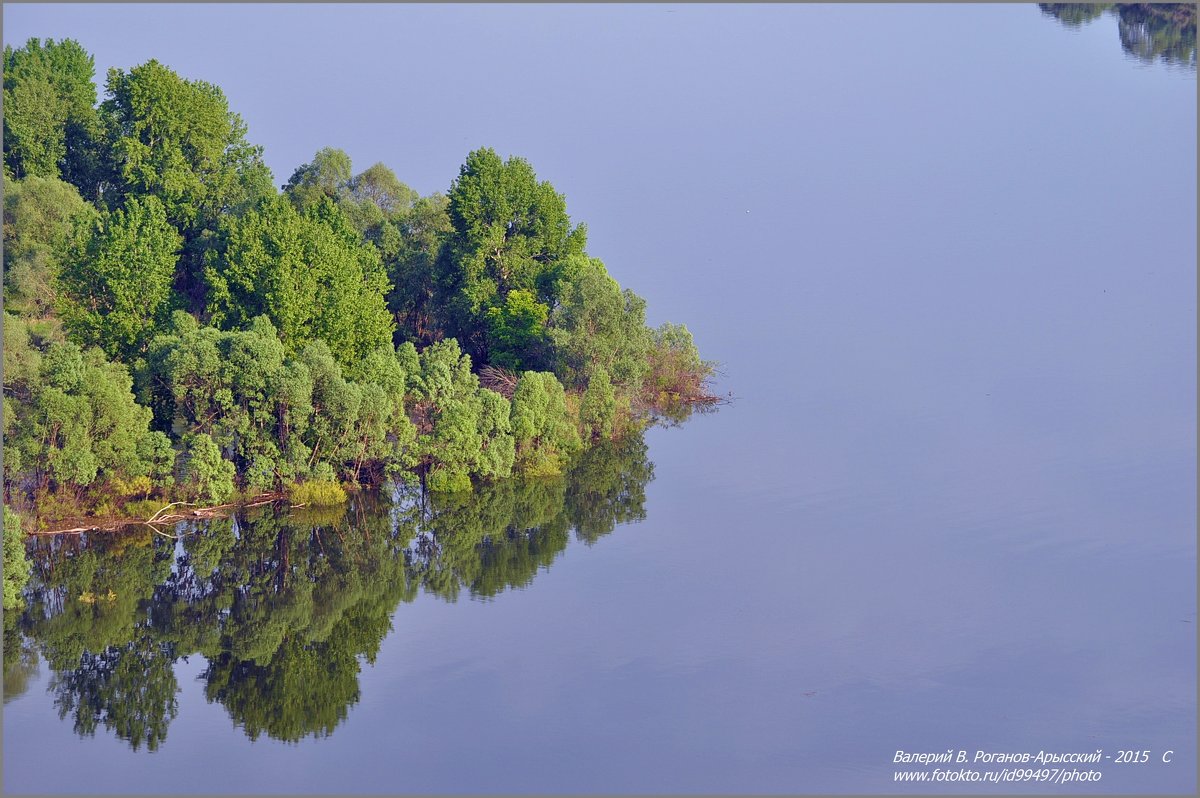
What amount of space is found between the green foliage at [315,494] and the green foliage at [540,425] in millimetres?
6070

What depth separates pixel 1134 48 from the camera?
9269 centimetres

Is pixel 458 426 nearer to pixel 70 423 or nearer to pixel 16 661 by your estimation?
pixel 70 423

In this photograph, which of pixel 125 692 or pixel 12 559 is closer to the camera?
pixel 125 692

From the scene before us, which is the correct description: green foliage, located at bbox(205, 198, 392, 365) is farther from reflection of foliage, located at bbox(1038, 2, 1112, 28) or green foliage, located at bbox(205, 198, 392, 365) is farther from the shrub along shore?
reflection of foliage, located at bbox(1038, 2, 1112, 28)

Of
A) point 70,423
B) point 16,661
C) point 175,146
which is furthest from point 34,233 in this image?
point 16,661

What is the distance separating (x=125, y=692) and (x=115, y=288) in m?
17.6

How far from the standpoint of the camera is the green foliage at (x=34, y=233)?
59.5m

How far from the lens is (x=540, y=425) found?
51594 millimetres

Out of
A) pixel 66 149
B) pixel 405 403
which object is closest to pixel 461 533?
pixel 405 403

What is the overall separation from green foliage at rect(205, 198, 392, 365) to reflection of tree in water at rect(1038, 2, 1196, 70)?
56572mm

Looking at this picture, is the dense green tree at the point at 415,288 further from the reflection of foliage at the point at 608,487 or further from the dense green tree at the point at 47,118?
the dense green tree at the point at 47,118

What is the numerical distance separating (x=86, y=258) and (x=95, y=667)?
17.5 m

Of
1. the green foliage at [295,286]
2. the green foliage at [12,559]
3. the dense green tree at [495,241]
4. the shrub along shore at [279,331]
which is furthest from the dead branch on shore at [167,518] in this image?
the dense green tree at [495,241]

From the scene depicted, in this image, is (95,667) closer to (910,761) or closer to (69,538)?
(69,538)
